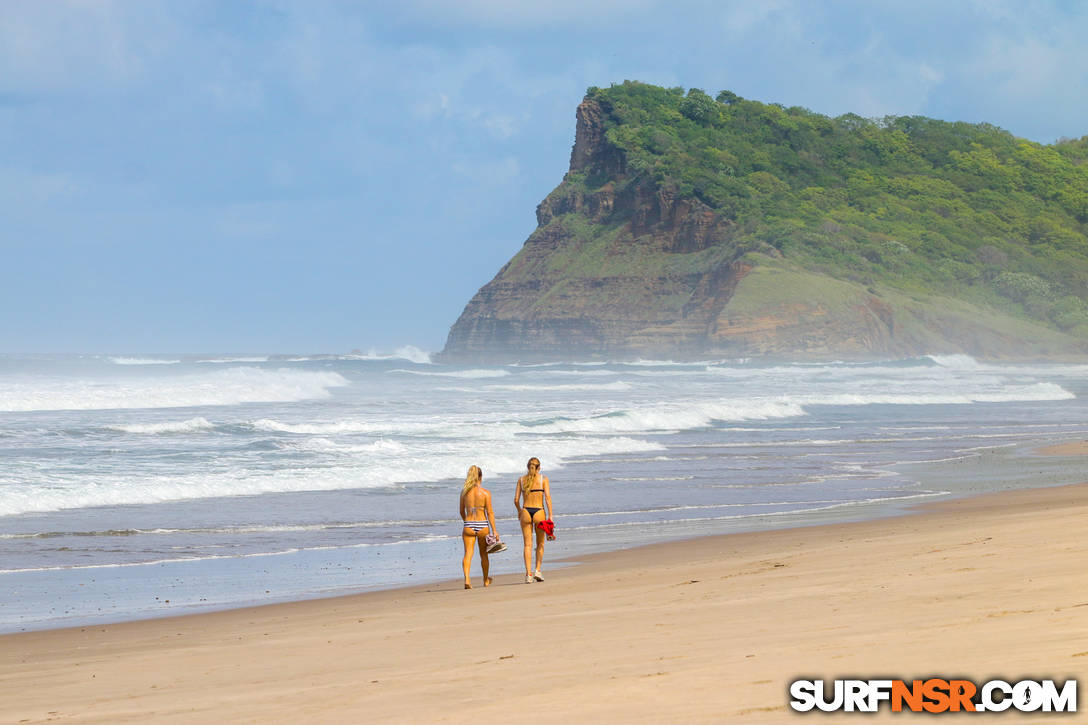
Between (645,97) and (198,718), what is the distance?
147 metres

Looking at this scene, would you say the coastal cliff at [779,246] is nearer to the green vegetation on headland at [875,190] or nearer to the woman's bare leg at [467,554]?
the green vegetation on headland at [875,190]

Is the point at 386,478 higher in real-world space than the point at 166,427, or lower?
lower

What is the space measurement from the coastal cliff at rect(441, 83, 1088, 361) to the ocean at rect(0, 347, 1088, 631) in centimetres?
6641

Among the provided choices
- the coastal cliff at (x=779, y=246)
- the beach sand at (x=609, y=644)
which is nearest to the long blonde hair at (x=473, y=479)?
the beach sand at (x=609, y=644)

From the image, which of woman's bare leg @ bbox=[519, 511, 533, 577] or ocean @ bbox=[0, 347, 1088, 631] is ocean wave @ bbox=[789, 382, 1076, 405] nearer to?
ocean @ bbox=[0, 347, 1088, 631]

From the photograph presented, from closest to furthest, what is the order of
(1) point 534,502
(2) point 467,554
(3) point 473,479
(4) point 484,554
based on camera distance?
(4) point 484,554 < (2) point 467,554 < (3) point 473,479 < (1) point 534,502

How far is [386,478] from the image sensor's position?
2005cm

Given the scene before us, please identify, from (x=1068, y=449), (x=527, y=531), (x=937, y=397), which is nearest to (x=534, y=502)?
(x=527, y=531)

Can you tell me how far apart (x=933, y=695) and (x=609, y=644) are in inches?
Result: 92.5

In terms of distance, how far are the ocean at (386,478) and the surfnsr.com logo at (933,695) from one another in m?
6.65

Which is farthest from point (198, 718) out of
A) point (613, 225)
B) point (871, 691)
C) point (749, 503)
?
point (613, 225)

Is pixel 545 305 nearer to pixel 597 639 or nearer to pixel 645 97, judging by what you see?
pixel 645 97

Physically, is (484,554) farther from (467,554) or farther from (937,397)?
(937,397)

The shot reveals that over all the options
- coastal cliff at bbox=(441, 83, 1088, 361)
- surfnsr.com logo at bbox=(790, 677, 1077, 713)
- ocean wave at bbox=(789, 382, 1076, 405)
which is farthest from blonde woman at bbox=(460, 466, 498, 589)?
coastal cliff at bbox=(441, 83, 1088, 361)
